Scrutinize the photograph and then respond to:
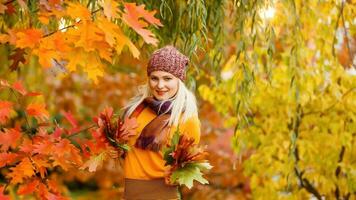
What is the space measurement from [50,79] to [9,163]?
7832 millimetres

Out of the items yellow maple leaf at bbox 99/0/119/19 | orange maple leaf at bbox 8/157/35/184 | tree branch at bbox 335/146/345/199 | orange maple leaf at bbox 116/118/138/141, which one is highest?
yellow maple leaf at bbox 99/0/119/19

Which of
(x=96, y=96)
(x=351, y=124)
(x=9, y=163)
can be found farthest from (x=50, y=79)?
(x=9, y=163)

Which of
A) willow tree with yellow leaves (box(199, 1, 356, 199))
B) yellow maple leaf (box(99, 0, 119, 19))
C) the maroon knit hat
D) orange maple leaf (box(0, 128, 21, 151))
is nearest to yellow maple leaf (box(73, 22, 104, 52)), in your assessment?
yellow maple leaf (box(99, 0, 119, 19))

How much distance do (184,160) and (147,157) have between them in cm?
21

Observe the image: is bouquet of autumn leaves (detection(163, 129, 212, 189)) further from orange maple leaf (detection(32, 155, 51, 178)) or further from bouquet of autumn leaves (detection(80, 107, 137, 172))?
orange maple leaf (detection(32, 155, 51, 178))

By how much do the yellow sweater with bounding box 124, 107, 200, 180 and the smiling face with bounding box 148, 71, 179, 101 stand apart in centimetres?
9

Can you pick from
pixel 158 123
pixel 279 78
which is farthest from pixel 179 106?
pixel 279 78

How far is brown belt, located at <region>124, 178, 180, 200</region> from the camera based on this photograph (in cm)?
321

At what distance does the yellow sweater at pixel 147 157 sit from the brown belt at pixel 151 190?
0.02 meters

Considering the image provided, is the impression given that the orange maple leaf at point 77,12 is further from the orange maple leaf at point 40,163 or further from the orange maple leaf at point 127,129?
the orange maple leaf at point 40,163

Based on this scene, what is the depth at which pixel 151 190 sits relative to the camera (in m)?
3.21

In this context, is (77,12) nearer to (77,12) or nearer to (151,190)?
(77,12)

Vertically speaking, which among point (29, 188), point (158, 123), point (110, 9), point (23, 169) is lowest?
point (29, 188)

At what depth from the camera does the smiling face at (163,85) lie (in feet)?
10.7
